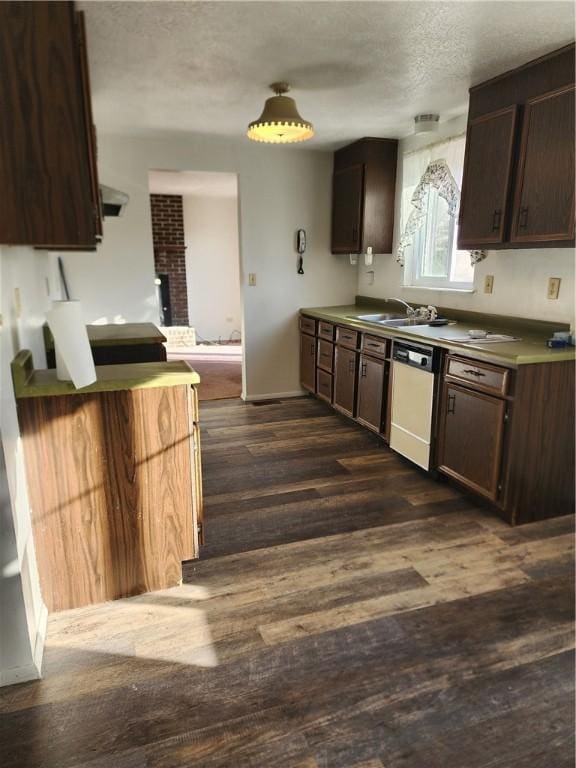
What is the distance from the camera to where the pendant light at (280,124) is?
2.49 metres

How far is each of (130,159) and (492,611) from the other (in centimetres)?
398

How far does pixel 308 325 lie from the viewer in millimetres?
4609

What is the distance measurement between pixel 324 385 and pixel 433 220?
1604 millimetres

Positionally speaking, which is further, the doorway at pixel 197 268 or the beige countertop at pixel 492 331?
the doorway at pixel 197 268

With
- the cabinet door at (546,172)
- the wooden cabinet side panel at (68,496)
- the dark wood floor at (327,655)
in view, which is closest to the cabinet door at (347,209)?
the cabinet door at (546,172)

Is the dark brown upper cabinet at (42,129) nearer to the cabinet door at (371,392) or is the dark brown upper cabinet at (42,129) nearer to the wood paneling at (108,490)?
the wood paneling at (108,490)

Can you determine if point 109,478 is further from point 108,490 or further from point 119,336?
point 119,336

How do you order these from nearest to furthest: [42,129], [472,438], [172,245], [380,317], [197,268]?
[42,129]
[472,438]
[380,317]
[172,245]
[197,268]

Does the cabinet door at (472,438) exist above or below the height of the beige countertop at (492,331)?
below

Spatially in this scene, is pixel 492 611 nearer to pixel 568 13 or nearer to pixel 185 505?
pixel 185 505

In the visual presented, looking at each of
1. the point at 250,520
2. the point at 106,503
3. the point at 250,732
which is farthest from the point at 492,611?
the point at 106,503

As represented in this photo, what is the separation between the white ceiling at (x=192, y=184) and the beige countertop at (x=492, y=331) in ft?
9.66

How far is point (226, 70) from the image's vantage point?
2.53 meters

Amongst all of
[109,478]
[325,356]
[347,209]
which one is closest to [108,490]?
[109,478]
